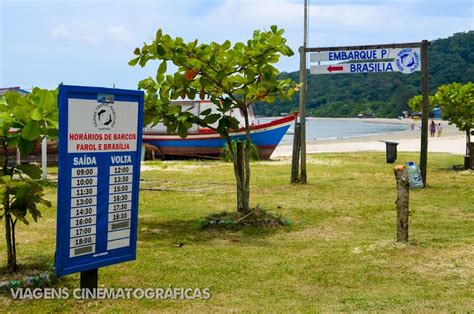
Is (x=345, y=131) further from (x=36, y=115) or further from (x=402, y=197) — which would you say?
(x=36, y=115)

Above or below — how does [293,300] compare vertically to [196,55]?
below

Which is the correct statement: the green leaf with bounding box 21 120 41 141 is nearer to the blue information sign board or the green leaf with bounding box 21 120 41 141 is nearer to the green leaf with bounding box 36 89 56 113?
the green leaf with bounding box 36 89 56 113

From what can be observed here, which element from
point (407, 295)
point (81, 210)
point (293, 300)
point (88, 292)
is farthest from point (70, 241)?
point (407, 295)

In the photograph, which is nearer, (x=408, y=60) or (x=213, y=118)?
(x=213, y=118)

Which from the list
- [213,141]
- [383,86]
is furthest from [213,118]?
[383,86]

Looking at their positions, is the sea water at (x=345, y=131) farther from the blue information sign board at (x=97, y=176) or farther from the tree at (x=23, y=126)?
the blue information sign board at (x=97, y=176)

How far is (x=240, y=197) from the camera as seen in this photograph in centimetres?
919

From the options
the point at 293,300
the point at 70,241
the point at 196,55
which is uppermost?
the point at 196,55

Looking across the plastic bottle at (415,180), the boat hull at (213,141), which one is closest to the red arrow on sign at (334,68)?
the plastic bottle at (415,180)

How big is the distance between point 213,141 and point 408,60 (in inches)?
552

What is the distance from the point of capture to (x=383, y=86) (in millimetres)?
156250

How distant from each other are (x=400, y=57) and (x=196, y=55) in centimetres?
675

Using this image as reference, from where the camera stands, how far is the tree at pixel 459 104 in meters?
17.5

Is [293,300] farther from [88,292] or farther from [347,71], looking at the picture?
[347,71]
